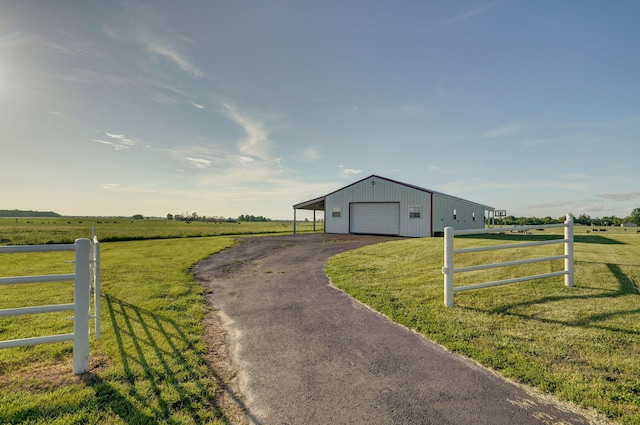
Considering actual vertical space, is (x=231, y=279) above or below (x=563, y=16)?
below

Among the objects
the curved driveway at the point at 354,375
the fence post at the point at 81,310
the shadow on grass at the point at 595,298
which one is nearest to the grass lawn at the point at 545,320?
the shadow on grass at the point at 595,298

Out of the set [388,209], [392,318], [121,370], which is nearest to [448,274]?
[392,318]

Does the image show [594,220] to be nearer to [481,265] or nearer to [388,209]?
[388,209]

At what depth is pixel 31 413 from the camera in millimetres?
2463

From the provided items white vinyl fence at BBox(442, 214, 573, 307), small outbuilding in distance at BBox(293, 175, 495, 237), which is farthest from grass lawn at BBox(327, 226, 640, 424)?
small outbuilding in distance at BBox(293, 175, 495, 237)

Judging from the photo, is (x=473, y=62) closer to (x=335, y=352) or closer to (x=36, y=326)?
(x=335, y=352)

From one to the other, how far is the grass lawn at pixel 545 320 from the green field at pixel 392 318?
0.8 inches

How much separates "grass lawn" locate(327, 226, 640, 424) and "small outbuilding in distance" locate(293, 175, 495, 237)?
13.8 meters

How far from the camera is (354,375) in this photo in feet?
10.4

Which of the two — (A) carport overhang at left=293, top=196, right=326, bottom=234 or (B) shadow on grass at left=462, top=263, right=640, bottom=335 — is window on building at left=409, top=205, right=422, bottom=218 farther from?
(B) shadow on grass at left=462, top=263, right=640, bottom=335

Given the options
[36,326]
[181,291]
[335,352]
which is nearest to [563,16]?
[335,352]

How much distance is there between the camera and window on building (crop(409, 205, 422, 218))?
22547 mm

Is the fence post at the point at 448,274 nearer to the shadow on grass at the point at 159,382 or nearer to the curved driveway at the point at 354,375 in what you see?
the curved driveway at the point at 354,375

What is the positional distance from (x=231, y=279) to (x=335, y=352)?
555cm
